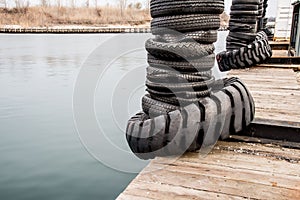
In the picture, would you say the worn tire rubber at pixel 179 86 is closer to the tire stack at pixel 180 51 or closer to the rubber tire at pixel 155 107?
the tire stack at pixel 180 51

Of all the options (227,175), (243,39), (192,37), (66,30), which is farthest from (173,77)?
(66,30)

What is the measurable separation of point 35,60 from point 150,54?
15359mm

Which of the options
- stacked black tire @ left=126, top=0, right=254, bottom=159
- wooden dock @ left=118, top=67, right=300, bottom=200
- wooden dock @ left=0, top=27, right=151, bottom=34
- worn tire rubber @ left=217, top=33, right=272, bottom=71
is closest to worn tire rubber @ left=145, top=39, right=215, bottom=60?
stacked black tire @ left=126, top=0, right=254, bottom=159

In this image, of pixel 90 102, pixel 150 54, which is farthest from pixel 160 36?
pixel 90 102

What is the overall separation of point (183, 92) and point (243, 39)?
13.3 feet

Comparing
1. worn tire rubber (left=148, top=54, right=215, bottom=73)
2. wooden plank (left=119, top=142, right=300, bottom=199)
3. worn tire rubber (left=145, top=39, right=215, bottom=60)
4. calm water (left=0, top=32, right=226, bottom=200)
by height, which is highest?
worn tire rubber (left=145, top=39, right=215, bottom=60)

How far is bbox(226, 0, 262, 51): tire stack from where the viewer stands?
580 cm

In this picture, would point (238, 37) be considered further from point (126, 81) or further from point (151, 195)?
point (151, 195)

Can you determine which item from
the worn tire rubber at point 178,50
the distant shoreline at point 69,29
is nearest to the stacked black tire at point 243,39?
the worn tire rubber at point 178,50

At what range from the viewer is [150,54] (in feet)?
7.89

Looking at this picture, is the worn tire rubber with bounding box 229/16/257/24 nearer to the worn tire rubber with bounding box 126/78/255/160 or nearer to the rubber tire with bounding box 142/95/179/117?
the worn tire rubber with bounding box 126/78/255/160

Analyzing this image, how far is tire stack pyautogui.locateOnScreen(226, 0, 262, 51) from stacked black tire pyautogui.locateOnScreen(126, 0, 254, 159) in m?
3.78

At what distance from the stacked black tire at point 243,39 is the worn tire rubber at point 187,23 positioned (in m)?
3.83

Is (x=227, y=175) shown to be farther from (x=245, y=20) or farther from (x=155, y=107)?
(x=245, y=20)
